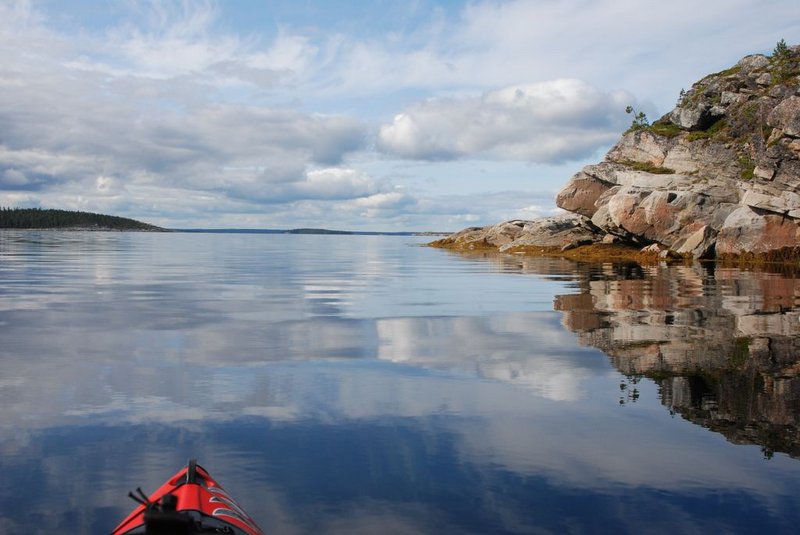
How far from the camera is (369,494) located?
8.87m

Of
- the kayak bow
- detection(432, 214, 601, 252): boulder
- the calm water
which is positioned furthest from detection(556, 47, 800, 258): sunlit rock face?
the kayak bow

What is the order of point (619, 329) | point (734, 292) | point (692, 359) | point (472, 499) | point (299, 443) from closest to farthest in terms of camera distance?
point (472, 499)
point (299, 443)
point (692, 359)
point (619, 329)
point (734, 292)

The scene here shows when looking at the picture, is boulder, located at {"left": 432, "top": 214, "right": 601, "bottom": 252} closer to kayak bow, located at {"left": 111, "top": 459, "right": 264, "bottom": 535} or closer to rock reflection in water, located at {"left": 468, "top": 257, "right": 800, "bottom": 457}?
rock reflection in water, located at {"left": 468, "top": 257, "right": 800, "bottom": 457}

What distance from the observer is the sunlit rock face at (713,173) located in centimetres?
5725

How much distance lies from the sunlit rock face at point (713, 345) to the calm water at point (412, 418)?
88 mm

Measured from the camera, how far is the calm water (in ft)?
27.9

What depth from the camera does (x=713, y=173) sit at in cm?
6788

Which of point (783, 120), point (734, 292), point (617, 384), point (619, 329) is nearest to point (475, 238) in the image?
point (783, 120)

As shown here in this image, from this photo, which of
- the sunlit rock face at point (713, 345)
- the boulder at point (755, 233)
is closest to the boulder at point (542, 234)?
the boulder at point (755, 233)

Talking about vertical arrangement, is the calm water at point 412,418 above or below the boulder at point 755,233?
below

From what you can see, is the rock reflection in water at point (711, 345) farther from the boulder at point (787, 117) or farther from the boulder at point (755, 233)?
the boulder at point (787, 117)

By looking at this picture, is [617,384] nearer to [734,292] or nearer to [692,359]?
[692,359]

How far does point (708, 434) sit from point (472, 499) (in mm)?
4872

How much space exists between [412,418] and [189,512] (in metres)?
6.01
